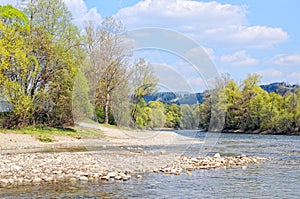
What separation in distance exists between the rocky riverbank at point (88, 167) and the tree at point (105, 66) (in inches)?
755

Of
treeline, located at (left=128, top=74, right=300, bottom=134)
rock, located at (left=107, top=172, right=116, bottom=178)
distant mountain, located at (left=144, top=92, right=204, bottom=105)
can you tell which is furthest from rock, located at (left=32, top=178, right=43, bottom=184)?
treeline, located at (left=128, top=74, right=300, bottom=134)

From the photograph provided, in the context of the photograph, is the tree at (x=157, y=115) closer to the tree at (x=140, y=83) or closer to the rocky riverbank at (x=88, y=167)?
the tree at (x=140, y=83)

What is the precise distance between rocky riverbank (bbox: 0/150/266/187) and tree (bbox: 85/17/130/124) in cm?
1917

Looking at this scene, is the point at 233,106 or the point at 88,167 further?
the point at 233,106

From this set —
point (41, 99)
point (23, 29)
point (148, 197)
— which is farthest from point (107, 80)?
point (148, 197)

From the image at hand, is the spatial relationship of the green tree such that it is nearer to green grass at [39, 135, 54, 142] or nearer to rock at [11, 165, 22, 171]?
green grass at [39, 135, 54, 142]

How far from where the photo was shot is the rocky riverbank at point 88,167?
16.4 m

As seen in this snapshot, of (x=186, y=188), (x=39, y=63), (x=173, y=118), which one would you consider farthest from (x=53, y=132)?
(x=186, y=188)

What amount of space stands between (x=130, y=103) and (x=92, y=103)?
4074 mm

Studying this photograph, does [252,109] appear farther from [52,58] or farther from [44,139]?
[44,139]

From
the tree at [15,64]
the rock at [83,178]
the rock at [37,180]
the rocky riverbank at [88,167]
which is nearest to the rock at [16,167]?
the rocky riverbank at [88,167]

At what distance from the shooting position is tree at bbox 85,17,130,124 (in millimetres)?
42353

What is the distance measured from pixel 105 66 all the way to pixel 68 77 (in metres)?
5.39

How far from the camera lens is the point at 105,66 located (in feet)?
144
